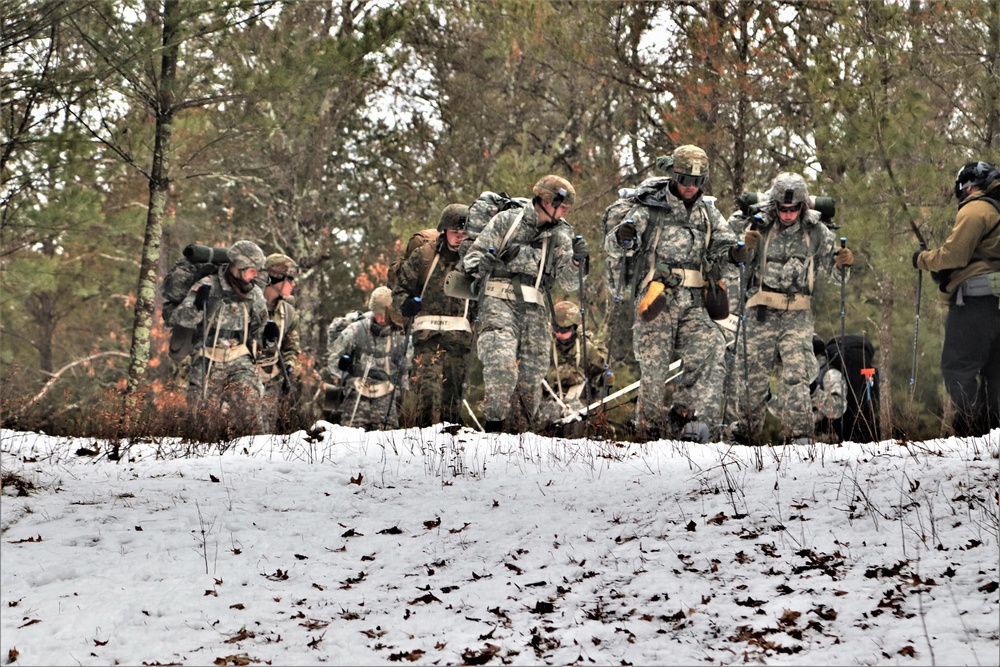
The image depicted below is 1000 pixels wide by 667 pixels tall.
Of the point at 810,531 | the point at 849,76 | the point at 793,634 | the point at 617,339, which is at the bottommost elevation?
the point at 793,634

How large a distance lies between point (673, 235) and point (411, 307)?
281 cm

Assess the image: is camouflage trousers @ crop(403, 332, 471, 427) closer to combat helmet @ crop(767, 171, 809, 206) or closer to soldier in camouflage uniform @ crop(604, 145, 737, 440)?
soldier in camouflage uniform @ crop(604, 145, 737, 440)

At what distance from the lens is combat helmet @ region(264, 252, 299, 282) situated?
11.9m

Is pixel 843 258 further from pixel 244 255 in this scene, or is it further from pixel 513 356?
pixel 244 255

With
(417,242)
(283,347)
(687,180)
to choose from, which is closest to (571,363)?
(417,242)

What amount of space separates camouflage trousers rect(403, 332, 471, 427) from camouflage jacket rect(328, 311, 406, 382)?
5.48 ft

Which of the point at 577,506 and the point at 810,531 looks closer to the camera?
the point at 810,531

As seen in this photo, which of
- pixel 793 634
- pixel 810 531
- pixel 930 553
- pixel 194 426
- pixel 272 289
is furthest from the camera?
pixel 272 289

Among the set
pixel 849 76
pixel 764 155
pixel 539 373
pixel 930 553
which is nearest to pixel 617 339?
pixel 764 155

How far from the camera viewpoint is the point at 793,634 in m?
4.28

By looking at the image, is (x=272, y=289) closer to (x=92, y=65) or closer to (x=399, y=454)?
(x=92, y=65)

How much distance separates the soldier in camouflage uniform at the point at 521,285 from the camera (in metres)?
8.65

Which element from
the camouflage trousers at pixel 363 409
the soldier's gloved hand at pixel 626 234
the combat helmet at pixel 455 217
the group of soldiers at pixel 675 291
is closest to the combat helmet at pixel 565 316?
the camouflage trousers at pixel 363 409

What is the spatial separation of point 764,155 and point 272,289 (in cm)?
734
